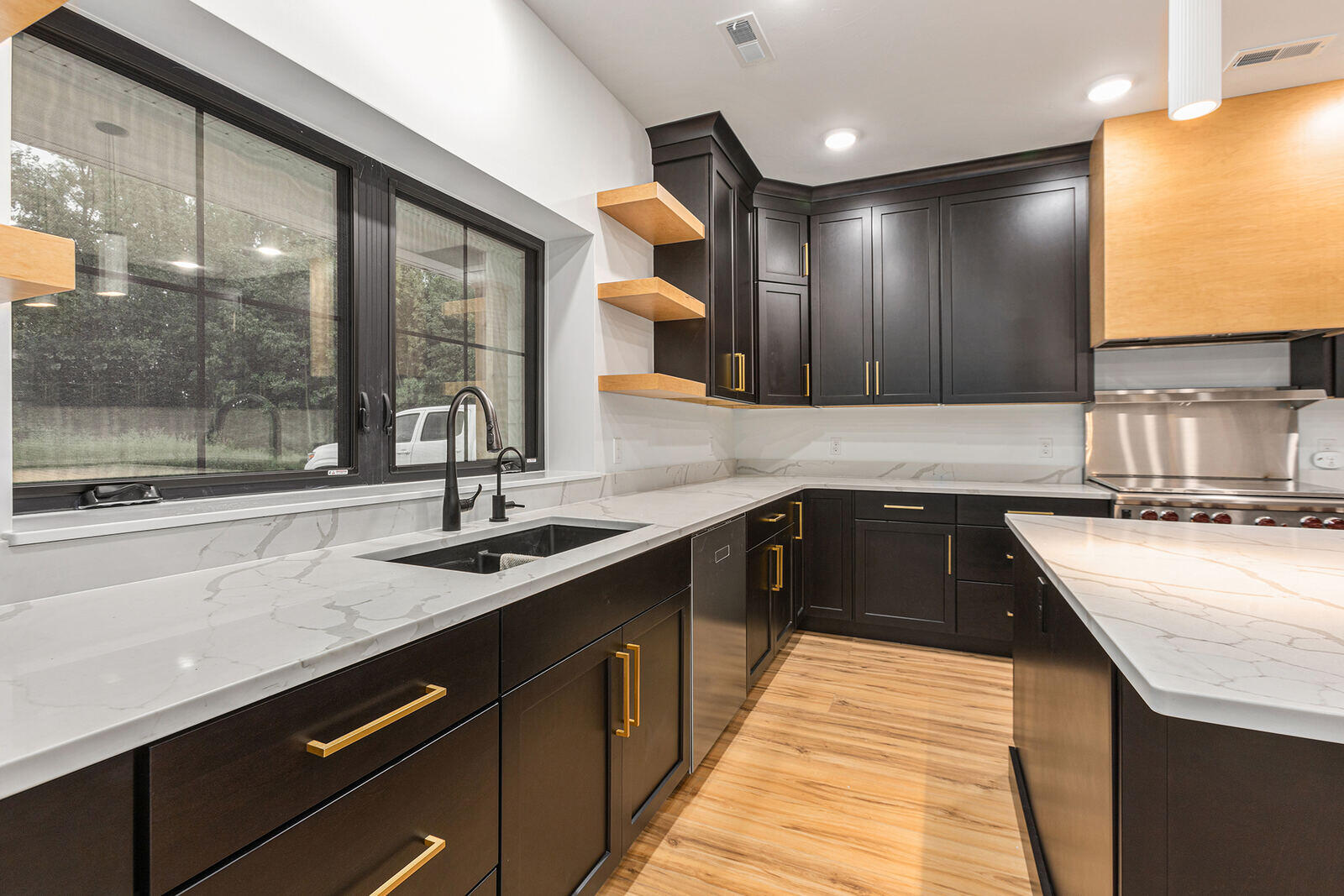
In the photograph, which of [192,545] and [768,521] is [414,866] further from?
[768,521]

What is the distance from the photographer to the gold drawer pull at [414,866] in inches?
34.5

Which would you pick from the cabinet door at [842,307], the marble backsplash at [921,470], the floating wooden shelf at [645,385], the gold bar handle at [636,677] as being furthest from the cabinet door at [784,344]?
the gold bar handle at [636,677]

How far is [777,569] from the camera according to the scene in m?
2.96

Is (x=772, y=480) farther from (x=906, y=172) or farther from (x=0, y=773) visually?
(x=0, y=773)

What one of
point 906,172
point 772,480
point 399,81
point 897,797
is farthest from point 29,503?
point 906,172

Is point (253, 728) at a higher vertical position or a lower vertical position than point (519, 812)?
higher

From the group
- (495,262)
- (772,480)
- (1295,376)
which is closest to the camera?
(495,262)

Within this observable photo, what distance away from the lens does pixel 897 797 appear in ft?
6.40

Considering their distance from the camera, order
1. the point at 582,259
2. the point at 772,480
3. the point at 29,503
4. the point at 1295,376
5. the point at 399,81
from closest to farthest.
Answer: the point at 29,503 < the point at 399,81 < the point at 582,259 < the point at 1295,376 < the point at 772,480

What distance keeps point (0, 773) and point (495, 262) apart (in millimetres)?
2143

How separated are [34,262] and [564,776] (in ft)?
3.99

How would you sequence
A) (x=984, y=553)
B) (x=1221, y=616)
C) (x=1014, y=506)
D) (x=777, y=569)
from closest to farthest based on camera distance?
1. (x=1221, y=616)
2. (x=777, y=569)
3. (x=1014, y=506)
4. (x=984, y=553)

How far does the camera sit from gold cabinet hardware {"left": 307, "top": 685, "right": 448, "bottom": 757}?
778mm

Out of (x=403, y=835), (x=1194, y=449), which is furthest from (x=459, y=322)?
(x=1194, y=449)
